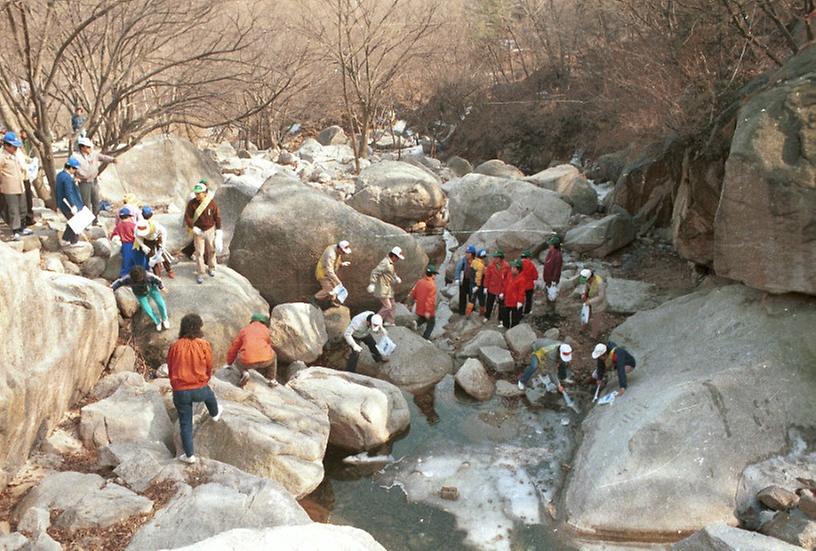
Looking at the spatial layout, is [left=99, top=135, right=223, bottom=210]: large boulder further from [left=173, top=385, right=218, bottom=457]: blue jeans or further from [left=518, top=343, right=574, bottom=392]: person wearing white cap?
[left=518, top=343, right=574, bottom=392]: person wearing white cap

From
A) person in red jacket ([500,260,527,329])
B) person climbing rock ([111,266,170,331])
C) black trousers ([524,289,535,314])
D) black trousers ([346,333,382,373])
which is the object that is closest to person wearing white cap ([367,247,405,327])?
black trousers ([346,333,382,373])

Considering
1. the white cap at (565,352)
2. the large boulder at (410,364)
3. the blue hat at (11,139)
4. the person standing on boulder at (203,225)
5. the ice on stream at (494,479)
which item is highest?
the blue hat at (11,139)

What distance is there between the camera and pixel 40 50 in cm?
1030

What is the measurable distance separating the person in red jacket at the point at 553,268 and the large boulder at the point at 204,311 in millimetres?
5127

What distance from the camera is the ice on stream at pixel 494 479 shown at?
7340 millimetres

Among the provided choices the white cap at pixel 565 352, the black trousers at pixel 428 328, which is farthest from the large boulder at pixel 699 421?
the black trousers at pixel 428 328

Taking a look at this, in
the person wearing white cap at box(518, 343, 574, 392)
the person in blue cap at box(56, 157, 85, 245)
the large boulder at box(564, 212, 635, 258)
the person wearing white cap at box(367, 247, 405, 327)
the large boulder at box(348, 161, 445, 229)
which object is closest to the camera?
the person wearing white cap at box(518, 343, 574, 392)

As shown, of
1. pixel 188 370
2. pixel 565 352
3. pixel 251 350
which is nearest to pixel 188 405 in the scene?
pixel 188 370

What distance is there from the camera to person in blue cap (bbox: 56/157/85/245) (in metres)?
9.85

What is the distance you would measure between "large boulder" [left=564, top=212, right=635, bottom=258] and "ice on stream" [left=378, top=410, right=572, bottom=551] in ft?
18.7

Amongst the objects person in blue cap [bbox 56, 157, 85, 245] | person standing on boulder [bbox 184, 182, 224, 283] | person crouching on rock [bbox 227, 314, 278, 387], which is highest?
person in blue cap [bbox 56, 157, 85, 245]

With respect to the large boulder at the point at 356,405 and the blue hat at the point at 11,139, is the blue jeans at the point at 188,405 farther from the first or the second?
the blue hat at the point at 11,139

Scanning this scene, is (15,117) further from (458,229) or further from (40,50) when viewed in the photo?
(458,229)

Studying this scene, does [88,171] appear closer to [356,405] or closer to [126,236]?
[126,236]
